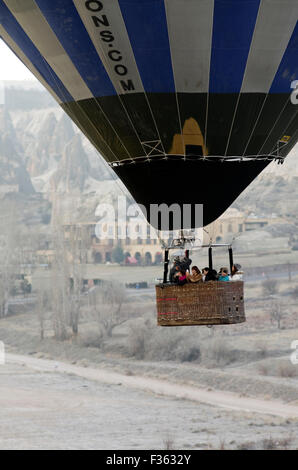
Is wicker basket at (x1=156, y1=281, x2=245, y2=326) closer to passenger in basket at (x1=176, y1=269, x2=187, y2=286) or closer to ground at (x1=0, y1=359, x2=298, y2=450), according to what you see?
passenger in basket at (x1=176, y1=269, x2=187, y2=286)

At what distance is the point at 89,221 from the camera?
57812 mm

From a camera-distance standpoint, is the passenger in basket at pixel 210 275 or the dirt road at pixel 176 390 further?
the dirt road at pixel 176 390

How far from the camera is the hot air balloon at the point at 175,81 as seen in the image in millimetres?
8828

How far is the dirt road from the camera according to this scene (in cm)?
3991

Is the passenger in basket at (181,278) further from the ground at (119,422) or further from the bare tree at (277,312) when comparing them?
the bare tree at (277,312)

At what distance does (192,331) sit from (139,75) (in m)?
40.5

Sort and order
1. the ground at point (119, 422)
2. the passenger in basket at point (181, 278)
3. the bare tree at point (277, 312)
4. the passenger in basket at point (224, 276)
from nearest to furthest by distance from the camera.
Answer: the passenger in basket at point (181, 278) < the passenger in basket at point (224, 276) < the ground at point (119, 422) < the bare tree at point (277, 312)

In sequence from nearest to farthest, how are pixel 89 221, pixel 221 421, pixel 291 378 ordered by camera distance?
pixel 221 421, pixel 291 378, pixel 89 221

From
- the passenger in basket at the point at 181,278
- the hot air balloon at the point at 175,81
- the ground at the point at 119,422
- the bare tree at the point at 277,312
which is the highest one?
the hot air balloon at the point at 175,81

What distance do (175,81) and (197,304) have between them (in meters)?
1.97

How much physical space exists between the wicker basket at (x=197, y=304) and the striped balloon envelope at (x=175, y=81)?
3.16 feet

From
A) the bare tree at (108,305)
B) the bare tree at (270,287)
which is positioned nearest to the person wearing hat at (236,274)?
the bare tree at (108,305)
